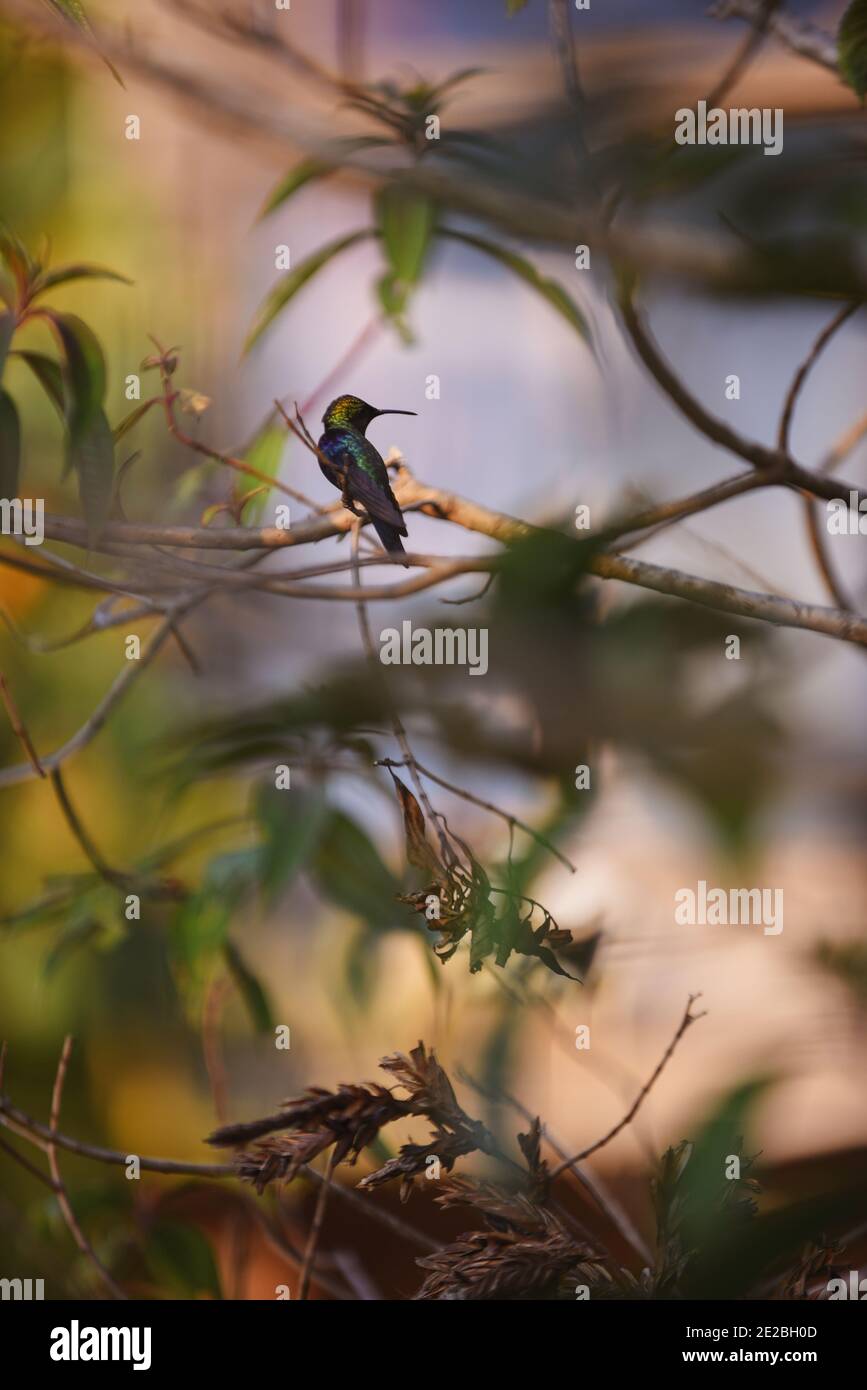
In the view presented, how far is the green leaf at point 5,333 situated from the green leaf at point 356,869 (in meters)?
0.45

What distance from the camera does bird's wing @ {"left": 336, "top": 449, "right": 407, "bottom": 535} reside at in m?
0.83

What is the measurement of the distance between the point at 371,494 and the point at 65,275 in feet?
0.98

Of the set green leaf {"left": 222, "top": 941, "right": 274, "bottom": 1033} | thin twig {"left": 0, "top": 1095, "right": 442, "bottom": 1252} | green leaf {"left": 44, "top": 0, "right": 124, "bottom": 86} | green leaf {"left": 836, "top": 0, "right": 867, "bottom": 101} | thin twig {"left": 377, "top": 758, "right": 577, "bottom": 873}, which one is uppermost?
green leaf {"left": 44, "top": 0, "right": 124, "bottom": 86}

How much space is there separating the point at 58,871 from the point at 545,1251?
0.54m

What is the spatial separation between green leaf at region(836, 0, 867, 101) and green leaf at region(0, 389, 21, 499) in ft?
2.40

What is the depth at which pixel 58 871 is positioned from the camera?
0.91 metres

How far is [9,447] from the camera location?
0.85 m

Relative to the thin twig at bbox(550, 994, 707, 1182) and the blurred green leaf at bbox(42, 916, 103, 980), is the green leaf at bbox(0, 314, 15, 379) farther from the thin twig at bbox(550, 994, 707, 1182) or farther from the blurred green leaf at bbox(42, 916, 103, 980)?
the thin twig at bbox(550, 994, 707, 1182)

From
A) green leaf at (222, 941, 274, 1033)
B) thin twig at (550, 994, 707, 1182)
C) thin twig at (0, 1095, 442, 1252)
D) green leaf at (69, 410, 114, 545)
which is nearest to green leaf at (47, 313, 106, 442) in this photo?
green leaf at (69, 410, 114, 545)

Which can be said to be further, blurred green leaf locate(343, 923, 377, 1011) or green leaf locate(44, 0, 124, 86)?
blurred green leaf locate(343, 923, 377, 1011)

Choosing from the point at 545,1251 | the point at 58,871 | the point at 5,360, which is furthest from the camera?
the point at 58,871

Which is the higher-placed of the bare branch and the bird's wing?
the bare branch
